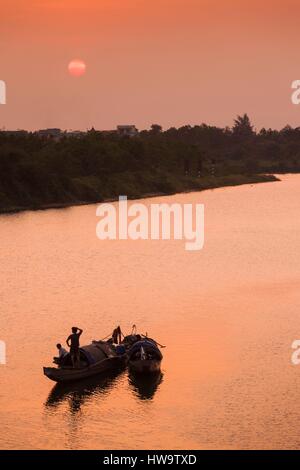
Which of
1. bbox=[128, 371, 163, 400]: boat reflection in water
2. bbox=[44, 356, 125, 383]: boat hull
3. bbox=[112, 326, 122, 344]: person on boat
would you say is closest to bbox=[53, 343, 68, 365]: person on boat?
bbox=[44, 356, 125, 383]: boat hull

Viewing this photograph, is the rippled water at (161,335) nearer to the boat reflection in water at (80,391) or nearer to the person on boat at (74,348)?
the boat reflection in water at (80,391)

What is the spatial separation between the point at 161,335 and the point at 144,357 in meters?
9.49

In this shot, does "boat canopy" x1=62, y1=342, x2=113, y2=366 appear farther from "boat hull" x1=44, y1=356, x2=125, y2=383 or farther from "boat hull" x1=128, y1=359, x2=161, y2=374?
"boat hull" x1=128, y1=359, x2=161, y2=374

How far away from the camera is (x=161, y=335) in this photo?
202 feet

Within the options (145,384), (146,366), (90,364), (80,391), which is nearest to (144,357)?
(146,366)

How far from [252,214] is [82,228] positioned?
37.1 m

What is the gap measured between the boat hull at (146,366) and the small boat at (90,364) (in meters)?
1.44

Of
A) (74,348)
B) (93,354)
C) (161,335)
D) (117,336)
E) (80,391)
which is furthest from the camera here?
(161,335)

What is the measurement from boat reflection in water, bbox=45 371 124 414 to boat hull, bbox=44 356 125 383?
31 centimetres

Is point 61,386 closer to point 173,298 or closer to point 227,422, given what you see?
point 227,422

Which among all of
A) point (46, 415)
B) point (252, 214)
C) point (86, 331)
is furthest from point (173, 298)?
point (252, 214)

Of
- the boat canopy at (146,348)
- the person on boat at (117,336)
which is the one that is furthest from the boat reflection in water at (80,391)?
the person on boat at (117,336)

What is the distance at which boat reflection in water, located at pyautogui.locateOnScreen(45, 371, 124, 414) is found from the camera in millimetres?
47938

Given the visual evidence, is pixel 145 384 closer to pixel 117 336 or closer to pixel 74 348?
pixel 74 348
